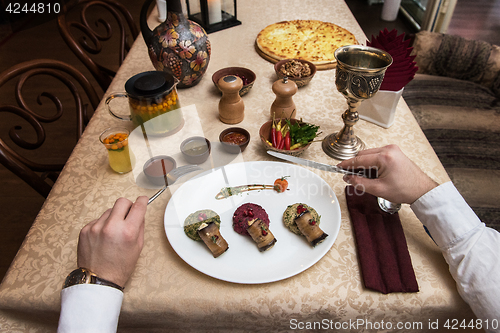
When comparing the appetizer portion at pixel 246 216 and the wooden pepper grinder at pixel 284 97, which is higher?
the wooden pepper grinder at pixel 284 97

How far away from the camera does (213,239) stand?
0.59m

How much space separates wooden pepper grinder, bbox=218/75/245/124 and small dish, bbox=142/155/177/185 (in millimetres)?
230

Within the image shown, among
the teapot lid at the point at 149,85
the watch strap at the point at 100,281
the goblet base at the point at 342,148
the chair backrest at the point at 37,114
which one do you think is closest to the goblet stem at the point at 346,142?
the goblet base at the point at 342,148

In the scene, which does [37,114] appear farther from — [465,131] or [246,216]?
[465,131]

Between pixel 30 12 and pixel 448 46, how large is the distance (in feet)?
14.1

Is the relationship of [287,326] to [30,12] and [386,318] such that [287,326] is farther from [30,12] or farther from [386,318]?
[30,12]

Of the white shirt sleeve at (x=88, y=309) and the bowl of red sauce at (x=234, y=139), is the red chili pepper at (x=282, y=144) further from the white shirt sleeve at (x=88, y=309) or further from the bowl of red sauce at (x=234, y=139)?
the white shirt sleeve at (x=88, y=309)

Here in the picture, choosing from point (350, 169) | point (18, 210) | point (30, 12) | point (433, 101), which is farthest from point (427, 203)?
point (30, 12)

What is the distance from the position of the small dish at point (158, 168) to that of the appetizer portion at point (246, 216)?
21 cm

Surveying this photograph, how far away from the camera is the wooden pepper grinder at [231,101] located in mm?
865

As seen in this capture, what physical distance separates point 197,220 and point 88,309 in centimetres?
23

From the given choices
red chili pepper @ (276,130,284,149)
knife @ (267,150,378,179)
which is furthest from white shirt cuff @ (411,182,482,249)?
red chili pepper @ (276,130,284,149)

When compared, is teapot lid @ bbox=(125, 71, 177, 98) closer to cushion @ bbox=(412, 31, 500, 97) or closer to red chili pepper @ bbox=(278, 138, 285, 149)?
red chili pepper @ bbox=(278, 138, 285, 149)

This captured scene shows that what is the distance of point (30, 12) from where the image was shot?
12.1 ft
